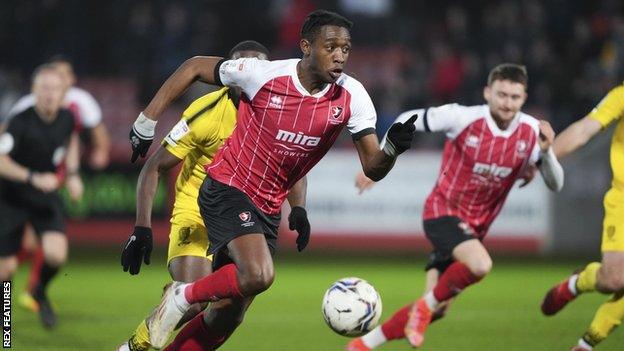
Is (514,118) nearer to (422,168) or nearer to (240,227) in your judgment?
(240,227)

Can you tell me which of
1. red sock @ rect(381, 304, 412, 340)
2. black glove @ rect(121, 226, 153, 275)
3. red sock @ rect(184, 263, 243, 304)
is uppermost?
black glove @ rect(121, 226, 153, 275)

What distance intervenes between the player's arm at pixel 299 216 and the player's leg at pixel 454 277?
124 centimetres

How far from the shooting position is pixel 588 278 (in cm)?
758

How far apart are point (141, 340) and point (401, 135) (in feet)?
5.92

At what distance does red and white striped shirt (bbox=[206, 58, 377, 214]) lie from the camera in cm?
611

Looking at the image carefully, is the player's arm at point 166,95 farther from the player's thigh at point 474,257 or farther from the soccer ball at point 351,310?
the player's thigh at point 474,257

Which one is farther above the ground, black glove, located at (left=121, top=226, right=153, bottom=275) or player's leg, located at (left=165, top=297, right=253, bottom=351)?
black glove, located at (left=121, top=226, right=153, bottom=275)

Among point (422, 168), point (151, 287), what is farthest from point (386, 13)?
point (151, 287)

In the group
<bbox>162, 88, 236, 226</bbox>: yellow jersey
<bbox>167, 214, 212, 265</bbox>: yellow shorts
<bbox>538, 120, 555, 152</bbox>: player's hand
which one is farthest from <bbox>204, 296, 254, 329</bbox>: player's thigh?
<bbox>538, 120, 555, 152</bbox>: player's hand

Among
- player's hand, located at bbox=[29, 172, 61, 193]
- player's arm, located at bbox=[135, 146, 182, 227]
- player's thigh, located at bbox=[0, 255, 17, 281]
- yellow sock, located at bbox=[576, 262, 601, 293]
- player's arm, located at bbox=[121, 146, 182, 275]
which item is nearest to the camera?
player's arm, located at bbox=[121, 146, 182, 275]

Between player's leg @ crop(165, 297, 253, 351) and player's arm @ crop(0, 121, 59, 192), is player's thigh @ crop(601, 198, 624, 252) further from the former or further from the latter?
player's arm @ crop(0, 121, 59, 192)

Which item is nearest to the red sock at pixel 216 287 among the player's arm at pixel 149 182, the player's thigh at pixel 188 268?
the player's arm at pixel 149 182

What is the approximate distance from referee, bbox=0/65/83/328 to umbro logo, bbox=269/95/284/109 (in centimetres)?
382

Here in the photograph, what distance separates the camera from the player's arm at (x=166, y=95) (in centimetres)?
588
